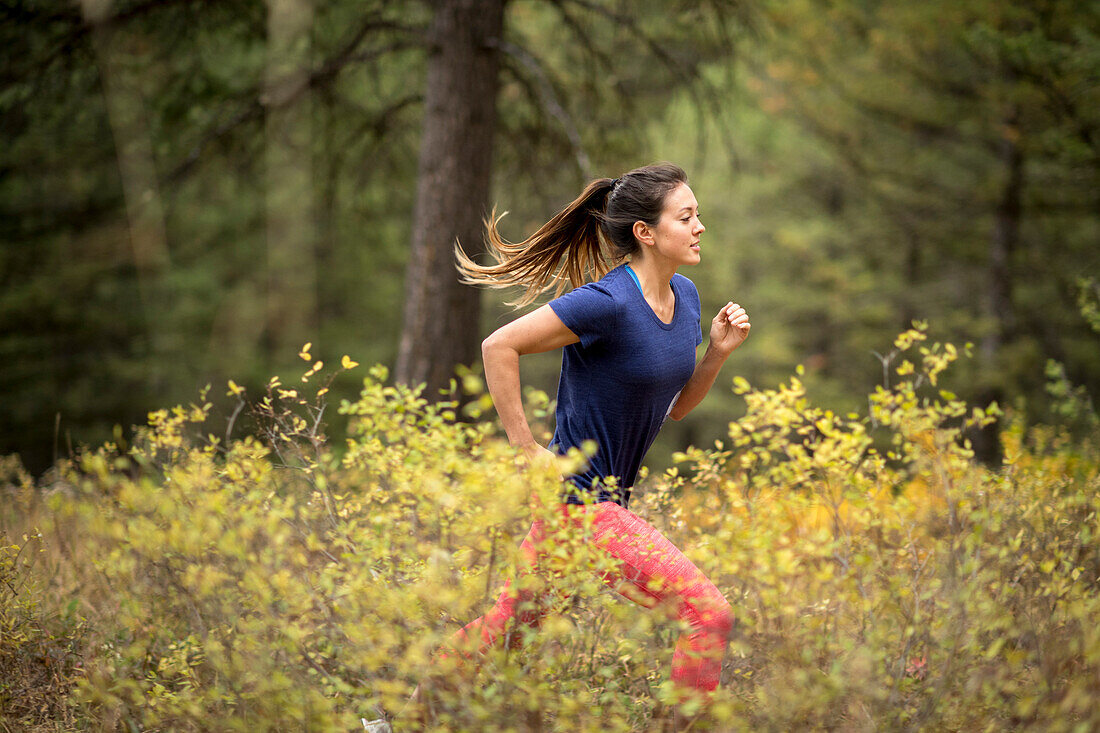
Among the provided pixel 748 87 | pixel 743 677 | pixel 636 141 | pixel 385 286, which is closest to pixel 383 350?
pixel 385 286

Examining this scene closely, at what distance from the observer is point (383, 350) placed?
1602 cm

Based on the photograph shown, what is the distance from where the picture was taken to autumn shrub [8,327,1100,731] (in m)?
2.29

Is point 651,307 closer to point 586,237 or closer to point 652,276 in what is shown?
point 652,276

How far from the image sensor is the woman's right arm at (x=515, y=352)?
260cm

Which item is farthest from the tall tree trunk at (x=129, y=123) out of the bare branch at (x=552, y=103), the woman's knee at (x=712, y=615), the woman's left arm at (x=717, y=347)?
the woman's knee at (x=712, y=615)

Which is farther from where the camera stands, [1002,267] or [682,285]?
[1002,267]

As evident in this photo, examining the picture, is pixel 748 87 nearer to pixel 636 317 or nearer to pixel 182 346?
pixel 182 346

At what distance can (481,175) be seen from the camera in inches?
228

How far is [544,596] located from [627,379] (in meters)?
0.76

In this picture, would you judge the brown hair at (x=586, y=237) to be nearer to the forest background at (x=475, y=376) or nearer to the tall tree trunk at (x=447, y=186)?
the forest background at (x=475, y=376)

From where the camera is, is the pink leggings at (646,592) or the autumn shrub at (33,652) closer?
the pink leggings at (646,592)

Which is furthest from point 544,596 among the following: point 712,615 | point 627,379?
point 627,379

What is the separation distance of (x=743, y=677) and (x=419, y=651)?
5.04 feet

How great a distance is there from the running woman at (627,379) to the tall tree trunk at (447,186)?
8.68 feet
